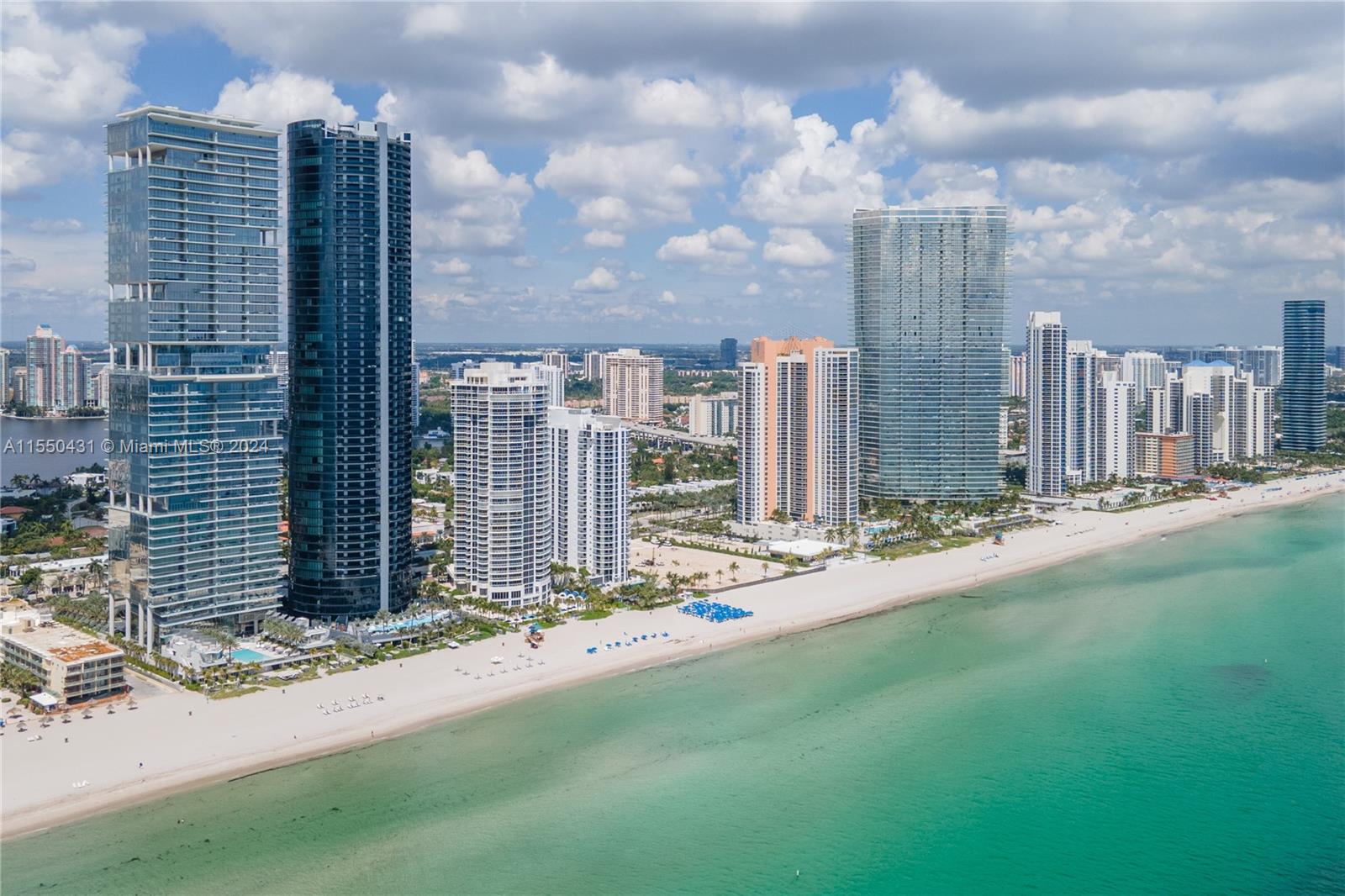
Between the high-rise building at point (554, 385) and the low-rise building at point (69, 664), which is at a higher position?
the high-rise building at point (554, 385)

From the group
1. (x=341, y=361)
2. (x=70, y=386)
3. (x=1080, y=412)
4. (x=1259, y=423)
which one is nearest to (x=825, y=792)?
(x=341, y=361)

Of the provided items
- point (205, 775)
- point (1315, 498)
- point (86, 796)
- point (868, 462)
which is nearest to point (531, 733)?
point (205, 775)

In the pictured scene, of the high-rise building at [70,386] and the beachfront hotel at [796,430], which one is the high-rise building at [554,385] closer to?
the beachfront hotel at [796,430]

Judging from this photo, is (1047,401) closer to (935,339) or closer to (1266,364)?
(935,339)

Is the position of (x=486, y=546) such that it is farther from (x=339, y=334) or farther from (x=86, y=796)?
(x=86, y=796)

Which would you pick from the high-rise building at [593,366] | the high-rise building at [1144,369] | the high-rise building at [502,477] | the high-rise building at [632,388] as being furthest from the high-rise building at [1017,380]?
the high-rise building at [502,477]

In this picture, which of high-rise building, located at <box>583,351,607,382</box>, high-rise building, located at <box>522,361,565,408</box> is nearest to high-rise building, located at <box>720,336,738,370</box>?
high-rise building, located at <box>583,351,607,382</box>
